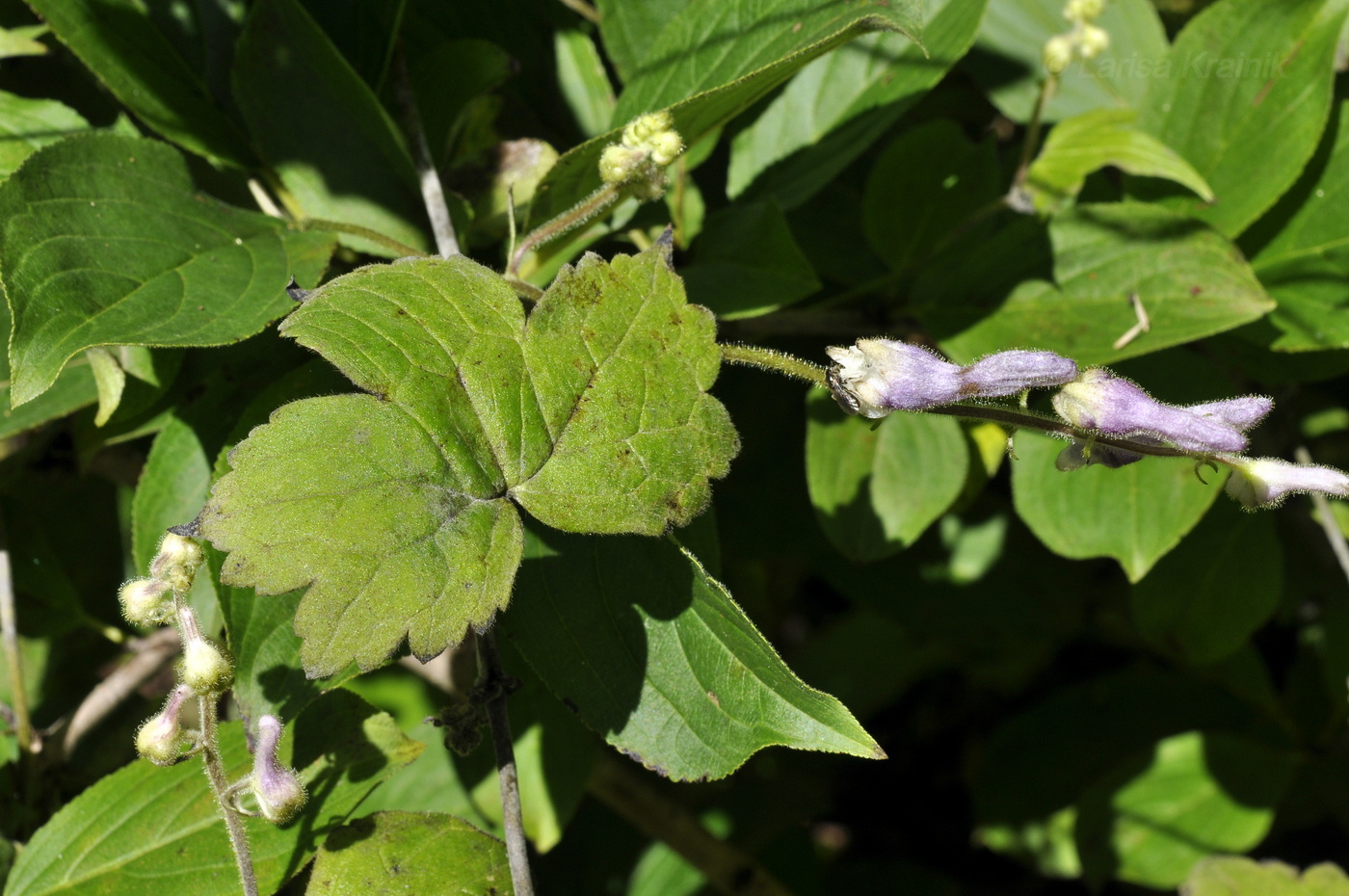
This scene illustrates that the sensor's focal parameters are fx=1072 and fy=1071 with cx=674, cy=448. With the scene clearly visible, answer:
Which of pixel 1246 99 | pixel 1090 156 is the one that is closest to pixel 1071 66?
pixel 1246 99

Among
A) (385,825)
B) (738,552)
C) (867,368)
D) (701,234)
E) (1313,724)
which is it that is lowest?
(1313,724)

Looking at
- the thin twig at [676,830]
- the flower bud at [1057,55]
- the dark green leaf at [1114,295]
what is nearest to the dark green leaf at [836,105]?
the flower bud at [1057,55]

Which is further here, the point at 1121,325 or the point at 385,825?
the point at 1121,325

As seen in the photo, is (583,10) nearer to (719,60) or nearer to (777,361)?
(719,60)

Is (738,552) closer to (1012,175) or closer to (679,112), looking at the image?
(1012,175)

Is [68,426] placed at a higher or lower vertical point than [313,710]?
higher

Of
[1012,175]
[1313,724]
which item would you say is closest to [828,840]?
[1313,724]

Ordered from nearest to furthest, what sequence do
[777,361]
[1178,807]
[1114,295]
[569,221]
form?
[777,361]
[569,221]
[1114,295]
[1178,807]
